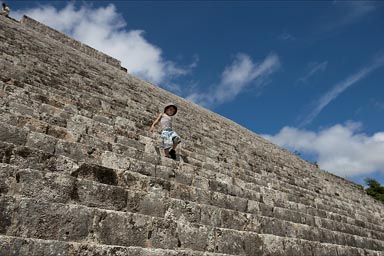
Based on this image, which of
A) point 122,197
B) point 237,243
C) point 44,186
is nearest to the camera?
point 44,186

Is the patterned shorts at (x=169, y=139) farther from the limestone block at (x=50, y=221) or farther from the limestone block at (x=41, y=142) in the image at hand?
the limestone block at (x=50, y=221)

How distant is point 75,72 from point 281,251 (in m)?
6.39

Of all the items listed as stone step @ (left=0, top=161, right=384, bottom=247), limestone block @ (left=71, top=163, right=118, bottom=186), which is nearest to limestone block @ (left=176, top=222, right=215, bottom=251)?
stone step @ (left=0, top=161, right=384, bottom=247)

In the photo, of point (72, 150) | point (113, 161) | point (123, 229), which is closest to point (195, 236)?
point (123, 229)

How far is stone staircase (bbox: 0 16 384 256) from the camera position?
271 centimetres

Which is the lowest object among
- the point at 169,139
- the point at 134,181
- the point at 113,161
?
the point at 134,181

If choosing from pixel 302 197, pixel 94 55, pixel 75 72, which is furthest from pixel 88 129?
pixel 94 55

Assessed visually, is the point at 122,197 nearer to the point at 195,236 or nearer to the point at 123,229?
the point at 123,229

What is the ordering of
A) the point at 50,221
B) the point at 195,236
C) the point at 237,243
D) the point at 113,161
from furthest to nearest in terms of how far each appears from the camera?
1. the point at 113,161
2. the point at 237,243
3. the point at 195,236
4. the point at 50,221

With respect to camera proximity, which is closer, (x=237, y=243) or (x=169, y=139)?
(x=237, y=243)

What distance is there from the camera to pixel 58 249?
2.40 metres

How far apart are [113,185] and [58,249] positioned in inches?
46.1

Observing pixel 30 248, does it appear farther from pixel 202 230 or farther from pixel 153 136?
pixel 153 136

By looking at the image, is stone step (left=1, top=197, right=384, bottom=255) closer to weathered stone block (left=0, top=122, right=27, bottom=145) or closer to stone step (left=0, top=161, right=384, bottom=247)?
stone step (left=0, top=161, right=384, bottom=247)
